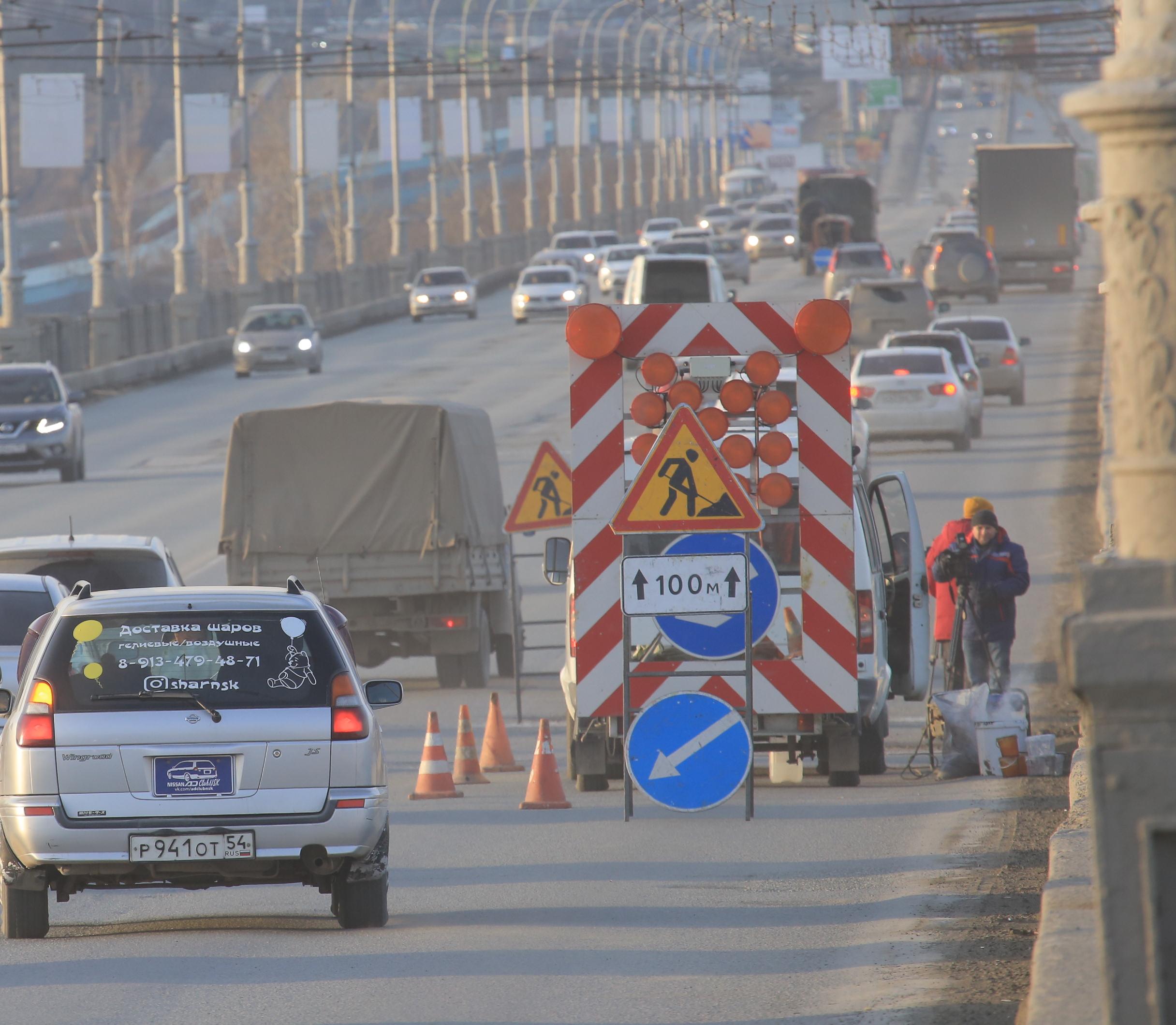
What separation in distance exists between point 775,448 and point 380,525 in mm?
9114

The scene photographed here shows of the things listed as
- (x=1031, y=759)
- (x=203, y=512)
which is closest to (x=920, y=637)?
(x=1031, y=759)

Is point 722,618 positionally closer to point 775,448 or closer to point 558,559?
point 775,448

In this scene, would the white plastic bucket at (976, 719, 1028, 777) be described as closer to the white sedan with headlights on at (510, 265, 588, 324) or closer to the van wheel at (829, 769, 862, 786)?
the van wheel at (829, 769, 862, 786)

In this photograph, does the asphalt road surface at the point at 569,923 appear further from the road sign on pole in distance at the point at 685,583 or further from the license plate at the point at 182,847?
the road sign on pole in distance at the point at 685,583

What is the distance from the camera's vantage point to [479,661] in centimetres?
2152

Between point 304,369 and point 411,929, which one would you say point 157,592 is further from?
point 304,369

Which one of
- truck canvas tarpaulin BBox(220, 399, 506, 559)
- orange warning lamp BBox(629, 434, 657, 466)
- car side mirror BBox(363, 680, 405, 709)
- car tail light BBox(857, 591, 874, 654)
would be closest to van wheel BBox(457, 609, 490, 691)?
truck canvas tarpaulin BBox(220, 399, 506, 559)

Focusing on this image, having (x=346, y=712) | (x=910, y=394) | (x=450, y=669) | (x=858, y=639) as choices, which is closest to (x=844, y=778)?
(x=858, y=639)

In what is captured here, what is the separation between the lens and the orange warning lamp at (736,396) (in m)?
12.5

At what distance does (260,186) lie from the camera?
163m

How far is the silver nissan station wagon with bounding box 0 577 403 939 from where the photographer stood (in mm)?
9469

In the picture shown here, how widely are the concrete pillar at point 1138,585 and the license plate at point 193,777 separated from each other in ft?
16.5

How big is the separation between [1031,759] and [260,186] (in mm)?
152223

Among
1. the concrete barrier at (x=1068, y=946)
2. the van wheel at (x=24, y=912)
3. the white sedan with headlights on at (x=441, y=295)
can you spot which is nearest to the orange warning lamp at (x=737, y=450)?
the concrete barrier at (x=1068, y=946)
